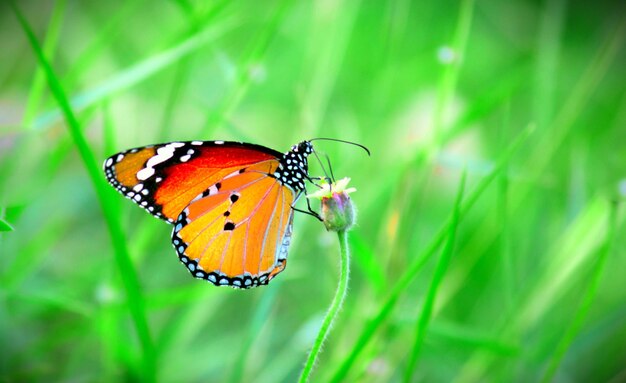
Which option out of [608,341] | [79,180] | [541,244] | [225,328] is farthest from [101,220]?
[608,341]

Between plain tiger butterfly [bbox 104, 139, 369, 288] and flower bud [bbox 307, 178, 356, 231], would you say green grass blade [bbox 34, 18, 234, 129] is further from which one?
flower bud [bbox 307, 178, 356, 231]

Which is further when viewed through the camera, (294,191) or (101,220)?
(101,220)

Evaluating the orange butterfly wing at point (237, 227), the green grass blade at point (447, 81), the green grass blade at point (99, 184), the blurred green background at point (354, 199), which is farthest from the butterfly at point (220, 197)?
the green grass blade at point (447, 81)

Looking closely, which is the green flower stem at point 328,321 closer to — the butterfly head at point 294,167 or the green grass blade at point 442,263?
the green grass blade at point 442,263

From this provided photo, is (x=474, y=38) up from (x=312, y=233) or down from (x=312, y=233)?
up

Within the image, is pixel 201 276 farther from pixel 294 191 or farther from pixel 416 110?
pixel 416 110

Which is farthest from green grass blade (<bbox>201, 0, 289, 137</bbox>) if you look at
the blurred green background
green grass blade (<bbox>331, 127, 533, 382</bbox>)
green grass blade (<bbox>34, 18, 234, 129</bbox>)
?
green grass blade (<bbox>331, 127, 533, 382</bbox>)

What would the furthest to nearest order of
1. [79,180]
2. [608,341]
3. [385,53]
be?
1. [79,180]
2. [608,341]
3. [385,53]

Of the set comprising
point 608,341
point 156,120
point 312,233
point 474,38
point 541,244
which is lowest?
point 608,341
